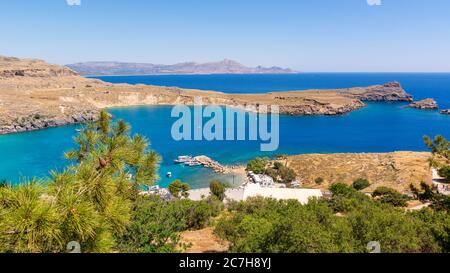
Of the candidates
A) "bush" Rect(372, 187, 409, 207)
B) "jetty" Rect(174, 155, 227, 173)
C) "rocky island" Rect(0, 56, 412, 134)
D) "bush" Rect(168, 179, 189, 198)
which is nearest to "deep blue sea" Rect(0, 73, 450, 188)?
"jetty" Rect(174, 155, 227, 173)

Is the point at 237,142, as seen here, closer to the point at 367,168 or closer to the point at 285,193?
the point at 367,168

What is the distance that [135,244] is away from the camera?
927 cm

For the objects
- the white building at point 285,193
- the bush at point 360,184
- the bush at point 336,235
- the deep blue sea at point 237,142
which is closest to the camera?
the bush at point 336,235

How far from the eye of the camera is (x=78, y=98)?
9794 centimetres

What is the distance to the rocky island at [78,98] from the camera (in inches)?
2945

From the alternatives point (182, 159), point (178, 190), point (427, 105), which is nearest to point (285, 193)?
point (178, 190)

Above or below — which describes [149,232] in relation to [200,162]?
above

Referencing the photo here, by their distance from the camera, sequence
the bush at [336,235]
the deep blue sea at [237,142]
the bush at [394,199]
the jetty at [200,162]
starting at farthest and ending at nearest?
the jetty at [200,162], the deep blue sea at [237,142], the bush at [394,199], the bush at [336,235]

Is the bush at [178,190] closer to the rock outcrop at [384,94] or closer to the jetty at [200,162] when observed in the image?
the jetty at [200,162]

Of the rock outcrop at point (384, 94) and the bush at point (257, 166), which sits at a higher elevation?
the rock outcrop at point (384, 94)

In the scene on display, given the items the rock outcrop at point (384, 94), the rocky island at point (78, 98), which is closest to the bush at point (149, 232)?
the rocky island at point (78, 98)
